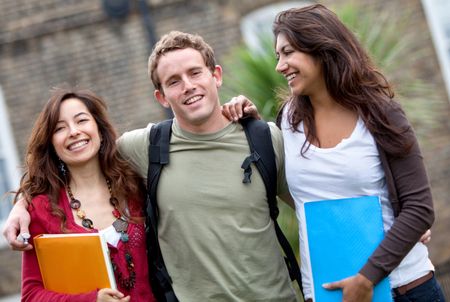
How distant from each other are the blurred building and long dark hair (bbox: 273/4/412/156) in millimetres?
6086

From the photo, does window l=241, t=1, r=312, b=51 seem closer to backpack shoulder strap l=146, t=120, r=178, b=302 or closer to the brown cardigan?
backpack shoulder strap l=146, t=120, r=178, b=302

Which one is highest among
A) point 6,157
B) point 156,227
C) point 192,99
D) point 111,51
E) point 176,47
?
point 111,51

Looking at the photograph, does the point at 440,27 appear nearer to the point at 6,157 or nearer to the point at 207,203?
the point at 6,157

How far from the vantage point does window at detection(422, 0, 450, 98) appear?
29.7 feet

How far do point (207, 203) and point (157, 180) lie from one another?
9.5 inches

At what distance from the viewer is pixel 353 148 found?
111 inches

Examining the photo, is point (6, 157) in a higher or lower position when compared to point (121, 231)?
lower

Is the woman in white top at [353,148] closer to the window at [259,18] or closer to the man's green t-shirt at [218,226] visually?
the man's green t-shirt at [218,226]

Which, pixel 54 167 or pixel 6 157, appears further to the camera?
pixel 6 157

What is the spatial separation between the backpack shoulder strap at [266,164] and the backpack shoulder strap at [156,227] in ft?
1.16

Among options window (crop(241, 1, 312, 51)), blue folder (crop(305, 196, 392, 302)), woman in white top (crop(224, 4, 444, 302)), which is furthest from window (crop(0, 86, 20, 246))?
blue folder (crop(305, 196, 392, 302))

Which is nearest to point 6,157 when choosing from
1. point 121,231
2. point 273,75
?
point 273,75

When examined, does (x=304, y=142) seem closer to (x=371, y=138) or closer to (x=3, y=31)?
(x=371, y=138)

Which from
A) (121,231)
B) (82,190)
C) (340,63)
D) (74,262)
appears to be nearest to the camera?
(340,63)
